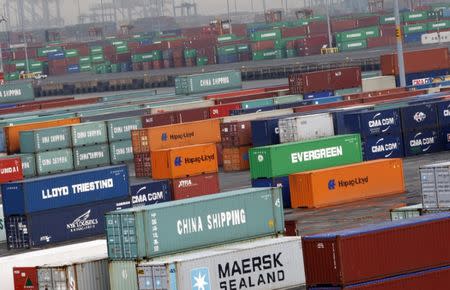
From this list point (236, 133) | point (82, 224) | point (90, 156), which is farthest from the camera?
point (90, 156)

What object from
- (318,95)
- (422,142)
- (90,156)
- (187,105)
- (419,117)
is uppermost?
(187,105)

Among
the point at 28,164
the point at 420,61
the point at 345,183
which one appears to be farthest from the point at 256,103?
the point at 345,183

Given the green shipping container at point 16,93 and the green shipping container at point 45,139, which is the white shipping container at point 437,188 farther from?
the green shipping container at point 16,93

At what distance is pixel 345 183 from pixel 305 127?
903cm

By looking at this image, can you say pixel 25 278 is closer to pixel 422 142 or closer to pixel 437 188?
pixel 437 188

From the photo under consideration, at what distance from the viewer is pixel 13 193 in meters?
56.8

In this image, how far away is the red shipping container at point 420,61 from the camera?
359 ft

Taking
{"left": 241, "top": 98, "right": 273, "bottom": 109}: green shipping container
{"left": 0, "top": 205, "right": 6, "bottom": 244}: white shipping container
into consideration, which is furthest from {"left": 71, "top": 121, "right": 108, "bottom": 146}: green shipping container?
{"left": 0, "top": 205, "right": 6, "bottom": 244}: white shipping container

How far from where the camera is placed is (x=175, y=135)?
262 feet

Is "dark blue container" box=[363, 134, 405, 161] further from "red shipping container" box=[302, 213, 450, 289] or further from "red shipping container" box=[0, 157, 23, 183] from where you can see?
"red shipping container" box=[302, 213, 450, 289]

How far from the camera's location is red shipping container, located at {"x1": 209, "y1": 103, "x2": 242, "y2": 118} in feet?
314

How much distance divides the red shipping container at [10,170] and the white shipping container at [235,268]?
3178cm

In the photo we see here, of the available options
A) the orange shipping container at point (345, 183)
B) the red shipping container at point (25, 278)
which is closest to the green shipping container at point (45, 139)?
the orange shipping container at point (345, 183)

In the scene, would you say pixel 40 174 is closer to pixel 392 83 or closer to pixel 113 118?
pixel 113 118
